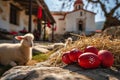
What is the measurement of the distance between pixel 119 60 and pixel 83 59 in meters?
0.67

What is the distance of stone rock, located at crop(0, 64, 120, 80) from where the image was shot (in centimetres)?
254

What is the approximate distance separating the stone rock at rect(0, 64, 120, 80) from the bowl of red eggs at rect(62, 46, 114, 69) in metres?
0.07

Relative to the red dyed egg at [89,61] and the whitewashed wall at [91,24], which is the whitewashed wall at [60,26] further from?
the red dyed egg at [89,61]

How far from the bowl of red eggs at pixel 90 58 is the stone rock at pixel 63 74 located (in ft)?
0.22

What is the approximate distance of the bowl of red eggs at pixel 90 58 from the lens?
296 centimetres

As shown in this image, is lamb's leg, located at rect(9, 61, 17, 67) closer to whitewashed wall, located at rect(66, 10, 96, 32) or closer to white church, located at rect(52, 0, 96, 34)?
white church, located at rect(52, 0, 96, 34)

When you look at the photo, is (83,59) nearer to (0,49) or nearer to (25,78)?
(25,78)

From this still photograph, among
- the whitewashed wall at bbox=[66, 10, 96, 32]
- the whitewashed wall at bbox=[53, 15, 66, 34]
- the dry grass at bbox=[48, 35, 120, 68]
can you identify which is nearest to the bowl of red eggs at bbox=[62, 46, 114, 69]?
the dry grass at bbox=[48, 35, 120, 68]

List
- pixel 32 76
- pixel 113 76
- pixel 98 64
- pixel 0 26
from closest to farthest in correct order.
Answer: pixel 32 76 < pixel 113 76 < pixel 98 64 < pixel 0 26

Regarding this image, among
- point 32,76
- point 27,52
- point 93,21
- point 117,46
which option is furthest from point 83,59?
point 93,21

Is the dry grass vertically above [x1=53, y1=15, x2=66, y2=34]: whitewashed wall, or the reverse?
the dry grass

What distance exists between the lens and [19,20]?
68.8 ft

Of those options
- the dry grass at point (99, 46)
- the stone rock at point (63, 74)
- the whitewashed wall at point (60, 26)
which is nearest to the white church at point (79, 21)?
the whitewashed wall at point (60, 26)

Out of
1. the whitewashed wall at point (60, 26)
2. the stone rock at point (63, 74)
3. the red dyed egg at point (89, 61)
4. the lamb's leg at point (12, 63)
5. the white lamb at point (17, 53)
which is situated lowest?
the whitewashed wall at point (60, 26)
